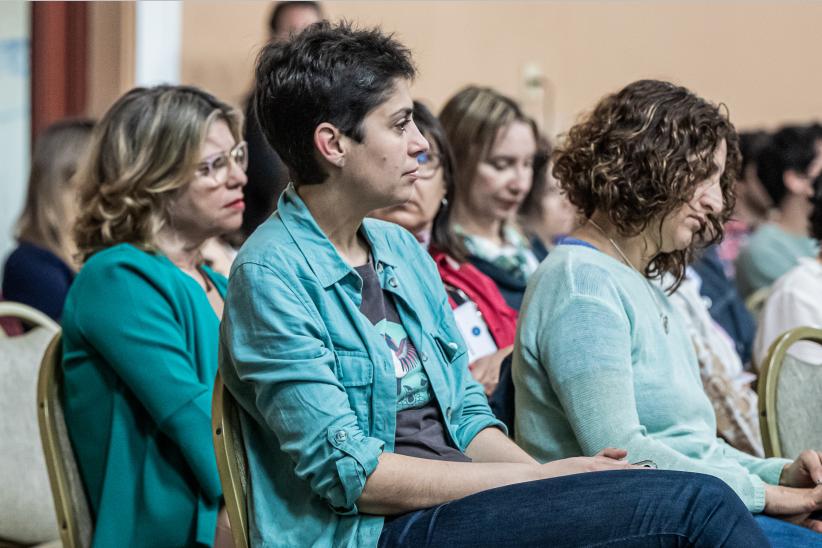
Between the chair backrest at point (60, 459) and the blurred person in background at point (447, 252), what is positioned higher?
the blurred person in background at point (447, 252)

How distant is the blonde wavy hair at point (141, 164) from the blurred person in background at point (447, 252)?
1.66ft

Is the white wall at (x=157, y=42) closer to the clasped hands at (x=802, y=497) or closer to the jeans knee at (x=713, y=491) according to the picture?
the clasped hands at (x=802, y=497)

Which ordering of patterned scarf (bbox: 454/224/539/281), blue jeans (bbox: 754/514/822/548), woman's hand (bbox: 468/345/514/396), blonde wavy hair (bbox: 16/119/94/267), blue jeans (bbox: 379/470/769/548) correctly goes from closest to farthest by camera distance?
blue jeans (bbox: 379/470/769/548) < blue jeans (bbox: 754/514/822/548) < woman's hand (bbox: 468/345/514/396) < patterned scarf (bbox: 454/224/539/281) < blonde wavy hair (bbox: 16/119/94/267)

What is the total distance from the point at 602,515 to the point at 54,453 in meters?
1.00

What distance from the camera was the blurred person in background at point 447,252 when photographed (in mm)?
2428

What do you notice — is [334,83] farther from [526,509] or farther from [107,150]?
[107,150]

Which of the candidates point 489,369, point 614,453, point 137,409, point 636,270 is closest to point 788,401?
point 636,270

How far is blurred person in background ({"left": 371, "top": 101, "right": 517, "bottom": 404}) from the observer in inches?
95.6

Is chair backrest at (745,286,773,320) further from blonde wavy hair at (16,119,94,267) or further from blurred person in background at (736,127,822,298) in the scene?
blonde wavy hair at (16,119,94,267)

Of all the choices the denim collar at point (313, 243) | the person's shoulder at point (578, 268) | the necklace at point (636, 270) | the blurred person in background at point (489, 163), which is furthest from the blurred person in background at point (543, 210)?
the denim collar at point (313, 243)

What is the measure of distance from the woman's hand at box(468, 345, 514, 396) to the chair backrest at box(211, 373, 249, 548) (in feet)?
2.57

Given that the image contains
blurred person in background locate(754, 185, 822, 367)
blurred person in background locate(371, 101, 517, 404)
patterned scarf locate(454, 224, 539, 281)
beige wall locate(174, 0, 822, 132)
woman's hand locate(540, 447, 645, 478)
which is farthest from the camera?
beige wall locate(174, 0, 822, 132)

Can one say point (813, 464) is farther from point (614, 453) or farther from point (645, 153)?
point (645, 153)

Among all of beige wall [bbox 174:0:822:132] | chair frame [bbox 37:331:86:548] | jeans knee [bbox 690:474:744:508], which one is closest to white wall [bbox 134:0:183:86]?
beige wall [bbox 174:0:822:132]
